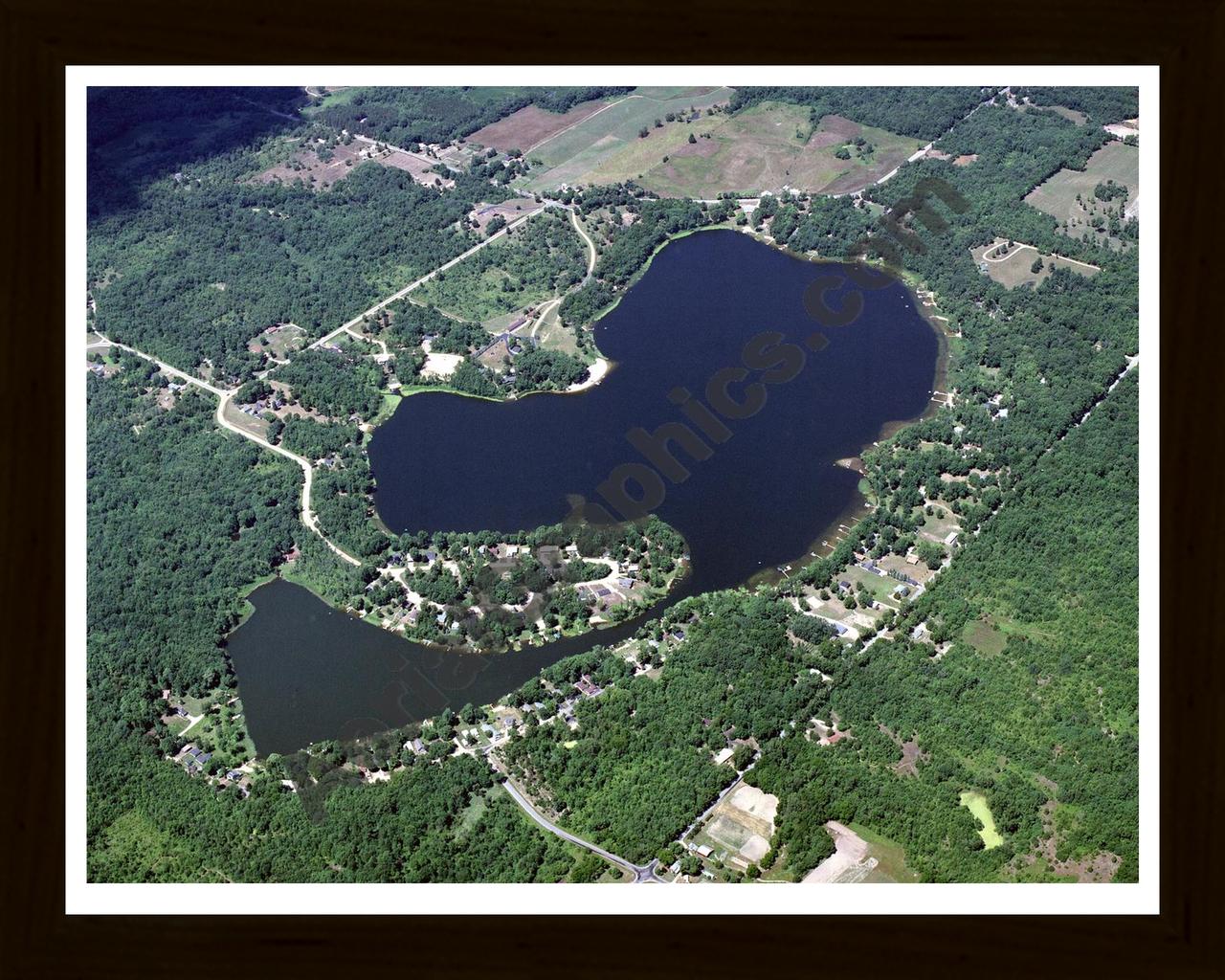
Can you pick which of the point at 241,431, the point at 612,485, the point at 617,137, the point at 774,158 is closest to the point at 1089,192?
the point at 774,158

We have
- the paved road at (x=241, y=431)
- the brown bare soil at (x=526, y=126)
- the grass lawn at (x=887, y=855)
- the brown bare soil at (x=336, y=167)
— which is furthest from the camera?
the brown bare soil at (x=526, y=126)

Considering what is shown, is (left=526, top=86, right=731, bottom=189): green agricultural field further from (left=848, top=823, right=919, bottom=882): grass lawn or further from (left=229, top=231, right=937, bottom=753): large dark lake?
(left=848, top=823, right=919, bottom=882): grass lawn

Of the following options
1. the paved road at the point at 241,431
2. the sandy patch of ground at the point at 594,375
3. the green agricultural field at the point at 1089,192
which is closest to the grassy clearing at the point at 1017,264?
the green agricultural field at the point at 1089,192

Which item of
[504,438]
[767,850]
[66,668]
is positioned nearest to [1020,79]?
[66,668]

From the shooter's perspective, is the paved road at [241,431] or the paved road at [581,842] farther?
the paved road at [241,431]

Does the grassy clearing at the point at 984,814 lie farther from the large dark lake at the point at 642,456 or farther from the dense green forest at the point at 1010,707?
the large dark lake at the point at 642,456

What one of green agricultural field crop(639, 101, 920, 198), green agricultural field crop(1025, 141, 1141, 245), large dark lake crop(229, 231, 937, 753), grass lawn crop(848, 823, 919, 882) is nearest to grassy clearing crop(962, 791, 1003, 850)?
grass lawn crop(848, 823, 919, 882)
